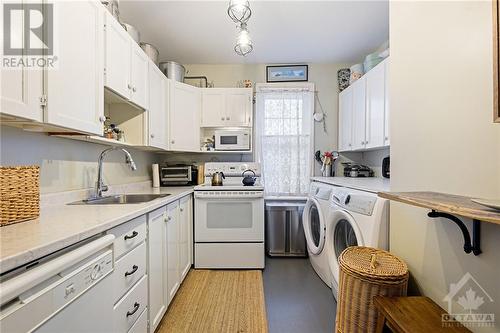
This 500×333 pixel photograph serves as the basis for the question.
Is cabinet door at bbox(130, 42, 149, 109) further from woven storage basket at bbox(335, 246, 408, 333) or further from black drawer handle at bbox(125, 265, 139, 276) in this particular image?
woven storage basket at bbox(335, 246, 408, 333)

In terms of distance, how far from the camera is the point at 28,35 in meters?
1.01

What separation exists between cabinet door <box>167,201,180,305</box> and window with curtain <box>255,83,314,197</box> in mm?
1657

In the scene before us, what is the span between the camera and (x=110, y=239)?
1029mm

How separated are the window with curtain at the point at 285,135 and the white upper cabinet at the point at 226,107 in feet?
1.02

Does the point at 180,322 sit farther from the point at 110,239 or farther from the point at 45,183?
the point at 45,183

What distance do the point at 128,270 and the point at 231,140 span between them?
223 centimetres

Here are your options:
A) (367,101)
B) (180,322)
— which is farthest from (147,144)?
(367,101)

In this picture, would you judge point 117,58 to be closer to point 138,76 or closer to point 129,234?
point 138,76

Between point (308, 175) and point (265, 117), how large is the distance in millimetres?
1057

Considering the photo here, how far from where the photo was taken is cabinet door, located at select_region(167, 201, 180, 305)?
195 centimetres

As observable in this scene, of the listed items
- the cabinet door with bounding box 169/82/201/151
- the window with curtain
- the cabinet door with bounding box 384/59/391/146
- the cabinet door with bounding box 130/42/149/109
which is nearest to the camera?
the cabinet door with bounding box 130/42/149/109

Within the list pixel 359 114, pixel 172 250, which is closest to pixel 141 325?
pixel 172 250

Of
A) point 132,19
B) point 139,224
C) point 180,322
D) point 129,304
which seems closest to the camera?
point 129,304

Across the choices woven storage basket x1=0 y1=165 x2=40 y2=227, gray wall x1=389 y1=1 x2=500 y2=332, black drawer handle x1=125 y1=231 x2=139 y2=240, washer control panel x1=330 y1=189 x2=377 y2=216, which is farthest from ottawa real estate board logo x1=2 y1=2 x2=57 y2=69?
washer control panel x1=330 y1=189 x2=377 y2=216
